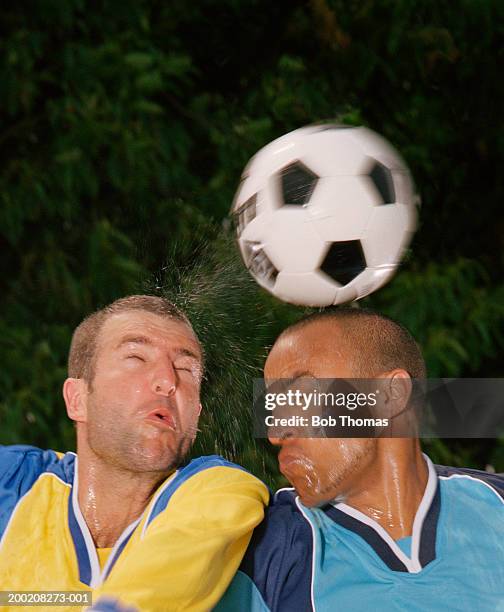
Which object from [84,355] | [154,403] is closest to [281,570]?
[154,403]

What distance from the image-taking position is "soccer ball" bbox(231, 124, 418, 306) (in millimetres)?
1476

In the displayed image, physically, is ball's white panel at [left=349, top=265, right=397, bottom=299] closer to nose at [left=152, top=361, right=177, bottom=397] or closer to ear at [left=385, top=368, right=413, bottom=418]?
ear at [left=385, top=368, right=413, bottom=418]

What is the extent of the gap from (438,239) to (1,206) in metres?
1.01

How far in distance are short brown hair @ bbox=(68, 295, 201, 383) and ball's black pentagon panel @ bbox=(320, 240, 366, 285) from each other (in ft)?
0.68

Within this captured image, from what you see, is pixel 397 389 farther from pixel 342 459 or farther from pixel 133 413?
pixel 133 413

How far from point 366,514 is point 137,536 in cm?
28

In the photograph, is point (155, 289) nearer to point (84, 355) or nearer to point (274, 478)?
point (84, 355)

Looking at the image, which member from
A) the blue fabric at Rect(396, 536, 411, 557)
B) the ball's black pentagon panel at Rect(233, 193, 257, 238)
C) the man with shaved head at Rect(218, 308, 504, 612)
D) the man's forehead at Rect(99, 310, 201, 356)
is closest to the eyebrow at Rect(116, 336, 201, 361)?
the man's forehead at Rect(99, 310, 201, 356)

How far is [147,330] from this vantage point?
139cm

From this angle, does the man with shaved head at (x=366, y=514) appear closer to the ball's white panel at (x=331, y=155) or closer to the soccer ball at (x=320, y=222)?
the soccer ball at (x=320, y=222)

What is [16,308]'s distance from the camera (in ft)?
7.70

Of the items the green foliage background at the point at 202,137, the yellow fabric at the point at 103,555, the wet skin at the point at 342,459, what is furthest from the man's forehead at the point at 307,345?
the green foliage background at the point at 202,137

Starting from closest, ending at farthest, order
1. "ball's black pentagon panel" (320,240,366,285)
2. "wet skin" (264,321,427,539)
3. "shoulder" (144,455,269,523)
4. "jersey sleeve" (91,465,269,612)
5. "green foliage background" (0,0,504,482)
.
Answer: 1. "jersey sleeve" (91,465,269,612)
2. "shoulder" (144,455,269,523)
3. "wet skin" (264,321,427,539)
4. "ball's black pentagon panel" (320,240,366,285)
5. "green foliage background" (0,0,504,482)

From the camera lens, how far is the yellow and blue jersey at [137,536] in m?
1.13
